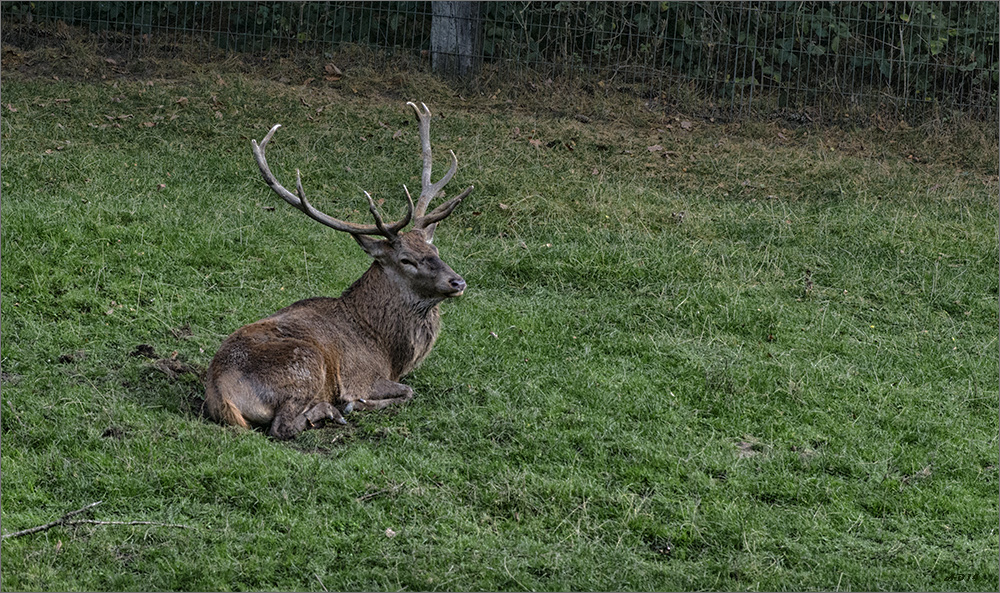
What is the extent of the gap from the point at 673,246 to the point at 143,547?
19.0 feet

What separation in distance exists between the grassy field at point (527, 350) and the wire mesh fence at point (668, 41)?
765mm

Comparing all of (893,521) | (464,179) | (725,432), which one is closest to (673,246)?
(464,179)

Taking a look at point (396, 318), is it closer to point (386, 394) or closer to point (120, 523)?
point (386, 394)

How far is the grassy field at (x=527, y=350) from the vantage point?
4.97 m

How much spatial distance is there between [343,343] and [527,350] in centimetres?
135

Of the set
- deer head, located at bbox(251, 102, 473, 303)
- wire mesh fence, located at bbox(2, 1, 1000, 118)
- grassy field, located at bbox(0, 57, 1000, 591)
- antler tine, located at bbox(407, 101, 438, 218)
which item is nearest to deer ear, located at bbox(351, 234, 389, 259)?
deer head, located at bbox(251, 102, 473, 303)

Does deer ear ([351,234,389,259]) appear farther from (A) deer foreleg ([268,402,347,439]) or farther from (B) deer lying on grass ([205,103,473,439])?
(A) deer foreleg ([268,402,347,439])

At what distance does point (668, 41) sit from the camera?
46.6ft

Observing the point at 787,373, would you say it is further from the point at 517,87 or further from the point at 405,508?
the point at 517,87

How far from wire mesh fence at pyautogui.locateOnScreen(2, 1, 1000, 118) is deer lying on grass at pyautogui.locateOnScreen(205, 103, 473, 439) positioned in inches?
269

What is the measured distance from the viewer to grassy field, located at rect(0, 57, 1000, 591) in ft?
16.3

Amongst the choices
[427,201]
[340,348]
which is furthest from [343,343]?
[427,201]

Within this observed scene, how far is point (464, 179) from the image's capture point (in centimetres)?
1075

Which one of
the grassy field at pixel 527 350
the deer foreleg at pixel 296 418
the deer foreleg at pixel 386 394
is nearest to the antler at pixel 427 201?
the grassy field at pixel 527 350
